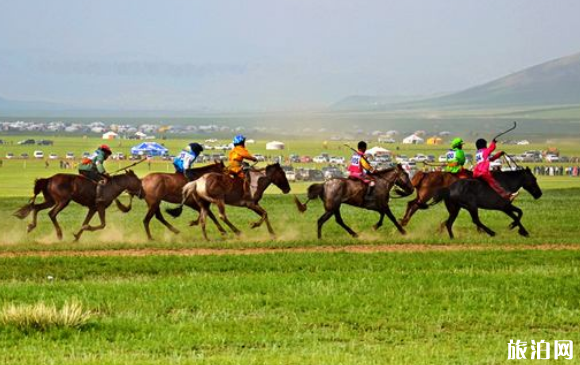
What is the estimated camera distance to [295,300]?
17.9 meters

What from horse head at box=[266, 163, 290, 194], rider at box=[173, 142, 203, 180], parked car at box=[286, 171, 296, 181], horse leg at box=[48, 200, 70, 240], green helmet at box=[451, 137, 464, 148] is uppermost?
green helmet at box=[451, 137, 464, 148]

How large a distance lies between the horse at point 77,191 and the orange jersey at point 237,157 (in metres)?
2.48

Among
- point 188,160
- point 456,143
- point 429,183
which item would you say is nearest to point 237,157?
point 188,160

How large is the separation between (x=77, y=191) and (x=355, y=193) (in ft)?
22.9

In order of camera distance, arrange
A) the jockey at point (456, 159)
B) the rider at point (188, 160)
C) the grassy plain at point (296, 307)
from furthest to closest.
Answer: the jockey at point (456, 159) < the rider at point (188, 160) < the grassy plain at point (296, 307)

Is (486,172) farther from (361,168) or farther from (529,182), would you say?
(361,168)

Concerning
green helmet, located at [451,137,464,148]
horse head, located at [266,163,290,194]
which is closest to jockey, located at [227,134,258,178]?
horse head, located at [266,163,290,194]

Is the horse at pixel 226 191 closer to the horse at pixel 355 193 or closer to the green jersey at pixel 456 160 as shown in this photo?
the horse at pixel 355 193

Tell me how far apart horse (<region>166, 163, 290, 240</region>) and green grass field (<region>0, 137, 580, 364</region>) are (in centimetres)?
74

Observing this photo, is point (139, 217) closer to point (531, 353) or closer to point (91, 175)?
point (91, 175)

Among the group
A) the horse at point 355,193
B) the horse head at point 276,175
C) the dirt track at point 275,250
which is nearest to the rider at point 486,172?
Answer: the horse at point 355,193

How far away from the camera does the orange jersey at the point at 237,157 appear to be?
29578 millimetres

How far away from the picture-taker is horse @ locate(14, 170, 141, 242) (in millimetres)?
29625

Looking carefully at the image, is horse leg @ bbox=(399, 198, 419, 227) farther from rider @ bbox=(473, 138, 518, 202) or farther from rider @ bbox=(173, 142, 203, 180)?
rider @ bbox=(173, 142, 203, 180)
